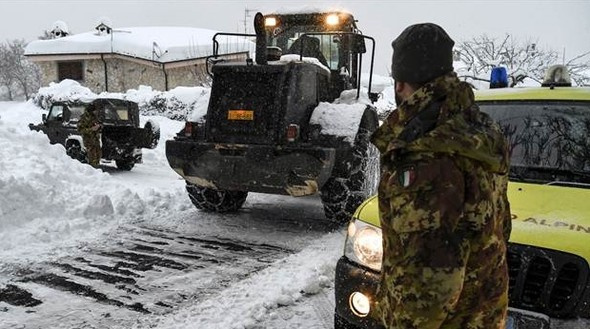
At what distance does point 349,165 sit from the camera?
6.55 metres

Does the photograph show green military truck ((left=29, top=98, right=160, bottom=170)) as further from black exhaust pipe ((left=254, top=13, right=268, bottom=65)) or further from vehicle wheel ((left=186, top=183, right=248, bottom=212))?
black exhaust pipe ((left=254, top=13, right=268, bottom=65))

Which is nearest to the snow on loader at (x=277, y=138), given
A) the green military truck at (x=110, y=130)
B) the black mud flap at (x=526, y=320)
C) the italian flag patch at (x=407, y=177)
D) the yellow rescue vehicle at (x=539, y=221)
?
the yellow rescue vehicle at (x=539, y=221)

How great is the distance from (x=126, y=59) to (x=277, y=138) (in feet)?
91.7

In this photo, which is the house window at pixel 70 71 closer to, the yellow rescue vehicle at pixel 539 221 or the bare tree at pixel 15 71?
the bare tree at pixel 15 71

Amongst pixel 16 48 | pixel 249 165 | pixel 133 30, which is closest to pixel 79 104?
pixel 249 165

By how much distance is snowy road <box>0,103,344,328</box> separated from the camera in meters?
3.99

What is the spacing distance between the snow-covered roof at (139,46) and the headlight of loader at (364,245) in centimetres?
2909

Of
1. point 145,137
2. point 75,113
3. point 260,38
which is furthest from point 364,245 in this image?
point 75,113

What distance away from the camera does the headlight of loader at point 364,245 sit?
280 centimetres

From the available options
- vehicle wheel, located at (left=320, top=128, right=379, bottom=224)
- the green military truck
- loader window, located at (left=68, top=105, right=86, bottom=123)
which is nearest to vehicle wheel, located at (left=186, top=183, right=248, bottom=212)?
vehicle wheel, located at (left=320, top=128, right=379, bottom=224)

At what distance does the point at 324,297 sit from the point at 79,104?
10363 mm

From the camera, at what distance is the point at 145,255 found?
5445 mm

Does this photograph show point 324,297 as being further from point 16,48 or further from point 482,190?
point 16,48

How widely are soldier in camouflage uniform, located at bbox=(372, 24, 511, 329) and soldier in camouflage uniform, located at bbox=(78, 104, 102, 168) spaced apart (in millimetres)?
10580
